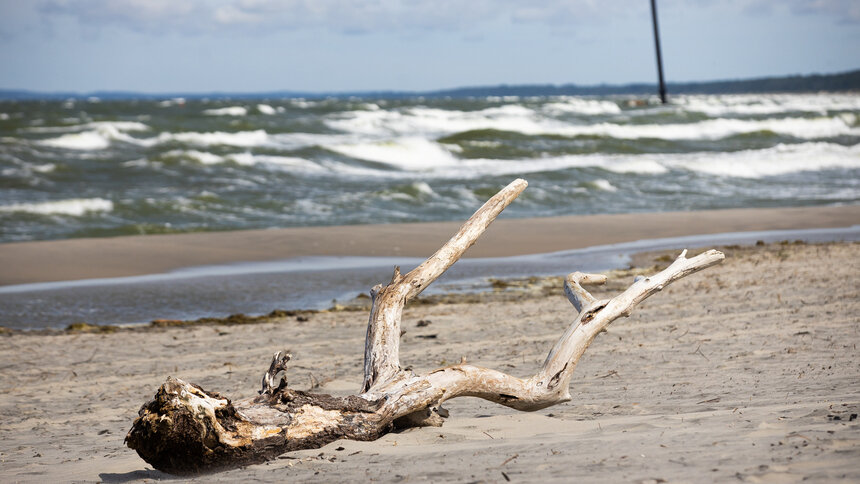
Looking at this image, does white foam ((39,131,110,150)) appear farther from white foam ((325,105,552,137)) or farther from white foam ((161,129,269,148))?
white foam ((325,105,552,137))

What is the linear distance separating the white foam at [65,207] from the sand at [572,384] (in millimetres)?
8248

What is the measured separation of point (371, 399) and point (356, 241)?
8.44 meters

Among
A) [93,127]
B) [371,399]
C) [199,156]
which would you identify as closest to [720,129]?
[199,156]

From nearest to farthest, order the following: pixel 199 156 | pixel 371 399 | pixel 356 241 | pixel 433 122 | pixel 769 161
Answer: pixel 371 399, pixel 356 241, pixel 199 156, pixel 769 161, pixel 433 122

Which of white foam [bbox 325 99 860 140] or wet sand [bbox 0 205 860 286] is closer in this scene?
wet sand [bbox 0 205 860 286]

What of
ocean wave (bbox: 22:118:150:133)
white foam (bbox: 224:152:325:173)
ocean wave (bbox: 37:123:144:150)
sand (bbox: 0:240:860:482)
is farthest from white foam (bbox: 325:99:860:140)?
sand (bbox: 0:240:860:482)

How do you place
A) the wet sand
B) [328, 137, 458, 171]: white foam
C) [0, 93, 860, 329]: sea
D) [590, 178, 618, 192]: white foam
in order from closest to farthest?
[0, 93, 860, 329]: sea
the wet sand
[590, 178, 618, 192]: white foam
[328, 137, 458, 171]: white foam

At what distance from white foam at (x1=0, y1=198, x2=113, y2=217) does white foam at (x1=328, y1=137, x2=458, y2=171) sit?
412 inches

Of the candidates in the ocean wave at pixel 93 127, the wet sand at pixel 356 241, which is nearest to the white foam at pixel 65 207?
the wet sand at pixel 356 241

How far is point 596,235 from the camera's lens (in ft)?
42.6

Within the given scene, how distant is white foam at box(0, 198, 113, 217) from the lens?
48.7ft

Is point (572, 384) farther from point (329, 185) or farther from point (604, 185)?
point (329, 185)

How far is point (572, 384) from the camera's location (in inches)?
205

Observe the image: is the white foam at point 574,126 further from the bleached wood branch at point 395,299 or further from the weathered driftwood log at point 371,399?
the weathered driftwood log at point 371,399
